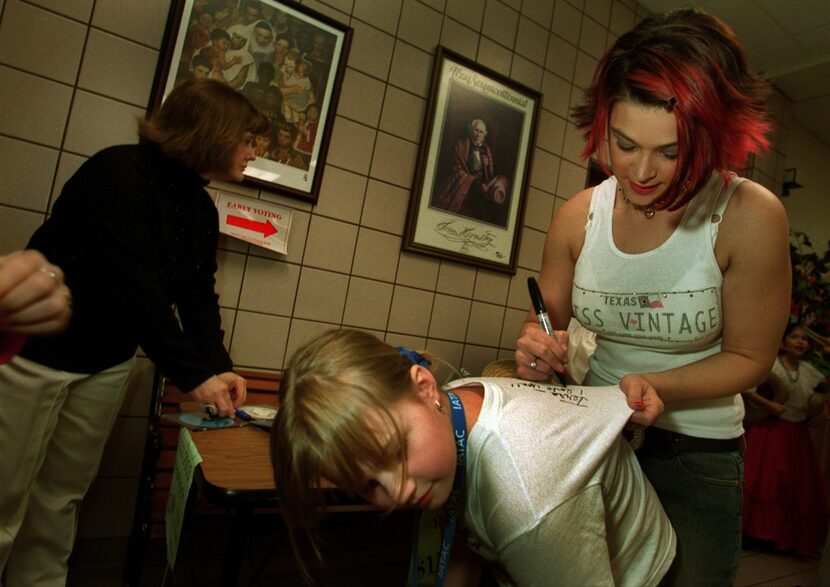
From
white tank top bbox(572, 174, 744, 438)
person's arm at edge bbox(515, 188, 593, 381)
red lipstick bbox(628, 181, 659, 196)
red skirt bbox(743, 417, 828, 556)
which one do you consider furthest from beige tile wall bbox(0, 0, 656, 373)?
red skirt bbox(743, 417, 828, 556)

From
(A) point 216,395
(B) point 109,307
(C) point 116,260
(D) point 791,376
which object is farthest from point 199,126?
(D) point 791,376

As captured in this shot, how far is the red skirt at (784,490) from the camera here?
3.07 metres

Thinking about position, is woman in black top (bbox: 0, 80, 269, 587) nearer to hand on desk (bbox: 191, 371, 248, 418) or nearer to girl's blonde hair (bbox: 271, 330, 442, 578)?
hand on desk (bbox: 191, 371, 248, 418)

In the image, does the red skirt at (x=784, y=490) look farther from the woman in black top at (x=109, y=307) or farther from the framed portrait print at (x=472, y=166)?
the woman in black top at (x=109, y=307)

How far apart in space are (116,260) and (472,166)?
69.9 inches

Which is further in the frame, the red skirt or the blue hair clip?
the red skirt

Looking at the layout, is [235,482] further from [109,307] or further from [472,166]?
[472,166]

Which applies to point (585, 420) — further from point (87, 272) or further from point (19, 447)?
point (19, 447)

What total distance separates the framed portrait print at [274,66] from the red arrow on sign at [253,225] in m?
0.15

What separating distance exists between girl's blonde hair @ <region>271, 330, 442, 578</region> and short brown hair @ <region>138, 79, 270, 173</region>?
93 cm

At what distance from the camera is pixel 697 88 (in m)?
0.70

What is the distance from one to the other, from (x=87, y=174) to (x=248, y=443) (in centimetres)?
84

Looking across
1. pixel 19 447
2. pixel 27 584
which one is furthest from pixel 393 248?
pixel 27 584

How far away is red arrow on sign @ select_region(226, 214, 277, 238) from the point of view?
1.98 metres
